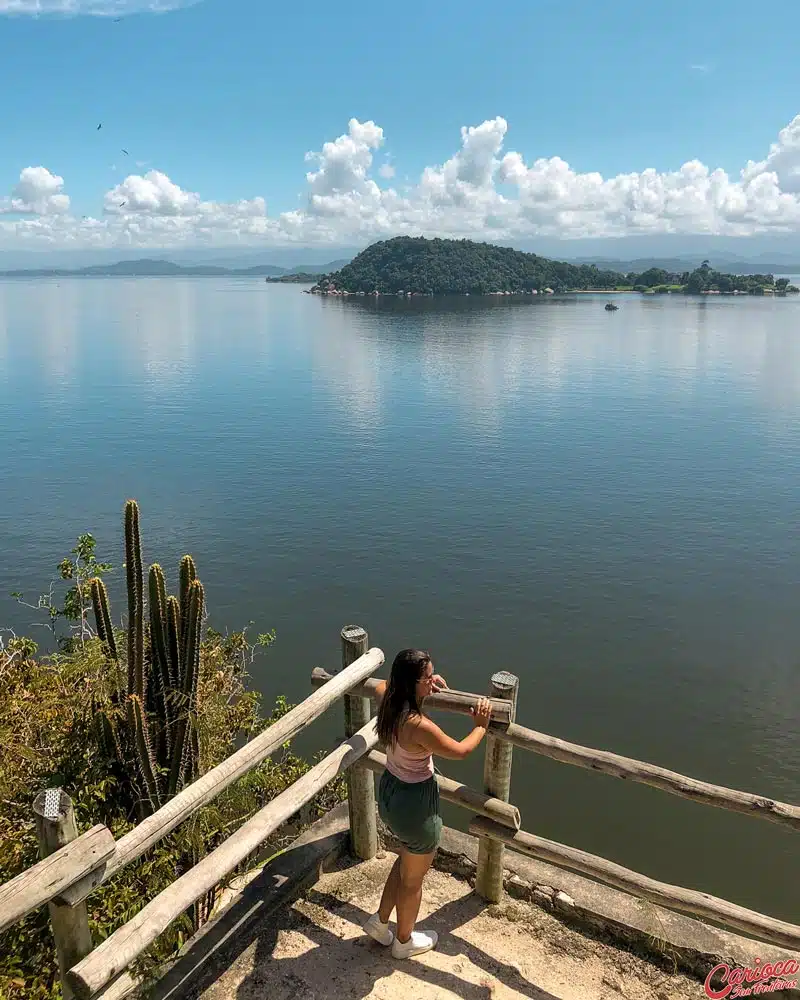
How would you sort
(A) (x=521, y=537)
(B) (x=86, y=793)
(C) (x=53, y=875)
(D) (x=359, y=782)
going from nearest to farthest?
1. (C) (x=53, y=875)
2. (D) (x=359, y=782)
3. (B) (x=86, y=793)
4. (A) (x=521, y=537)

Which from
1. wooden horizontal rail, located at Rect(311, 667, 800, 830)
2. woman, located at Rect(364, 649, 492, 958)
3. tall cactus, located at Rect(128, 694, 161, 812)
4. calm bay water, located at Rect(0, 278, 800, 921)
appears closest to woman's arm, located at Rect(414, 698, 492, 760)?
woman, located at Rect(364, 649, 492, 958)

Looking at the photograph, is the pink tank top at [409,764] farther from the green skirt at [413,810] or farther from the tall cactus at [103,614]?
the tall cactus at [103,614]

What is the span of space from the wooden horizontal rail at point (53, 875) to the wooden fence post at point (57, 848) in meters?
0.07

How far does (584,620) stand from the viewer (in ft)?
62.5

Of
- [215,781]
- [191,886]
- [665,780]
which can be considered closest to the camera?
[191,886]

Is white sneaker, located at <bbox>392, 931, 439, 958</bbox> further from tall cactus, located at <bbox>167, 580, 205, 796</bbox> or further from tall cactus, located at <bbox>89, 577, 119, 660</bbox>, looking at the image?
tall cactus, located at <bbox>89, 577, 119, 660</bbox>

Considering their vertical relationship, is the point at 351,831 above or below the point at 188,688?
below

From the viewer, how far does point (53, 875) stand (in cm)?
341

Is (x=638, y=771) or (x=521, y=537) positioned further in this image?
(x=521, y=537)

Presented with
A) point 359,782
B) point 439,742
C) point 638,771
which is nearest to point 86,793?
point 359,782

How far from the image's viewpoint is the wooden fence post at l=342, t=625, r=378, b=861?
220 inches

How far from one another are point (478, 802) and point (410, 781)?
3.10 feet

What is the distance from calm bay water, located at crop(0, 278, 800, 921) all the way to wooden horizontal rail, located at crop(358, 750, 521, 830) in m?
7.86

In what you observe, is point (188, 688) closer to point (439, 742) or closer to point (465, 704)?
point (465, 704)
